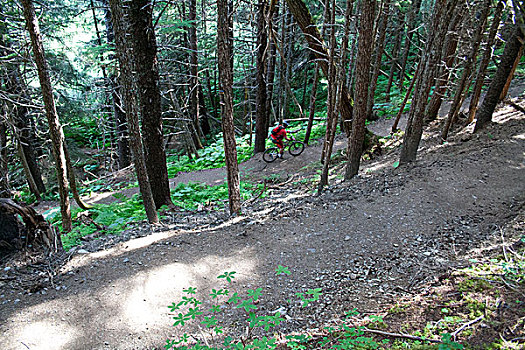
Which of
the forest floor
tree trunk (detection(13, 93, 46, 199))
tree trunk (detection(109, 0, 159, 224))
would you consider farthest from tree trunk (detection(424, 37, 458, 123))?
tree trunk (detection(13, 93, 46, 199))

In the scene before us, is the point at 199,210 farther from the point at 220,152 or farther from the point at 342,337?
the point at 220,152

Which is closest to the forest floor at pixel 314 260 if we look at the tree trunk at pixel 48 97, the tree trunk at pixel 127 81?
the tree trunk at pixel 127 81

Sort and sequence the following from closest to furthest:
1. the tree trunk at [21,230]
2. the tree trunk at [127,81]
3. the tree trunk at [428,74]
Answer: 1. the tree trunk at [21,230]
2. the tree trunk at [127,81]
3. the tree trunk at [428,74]

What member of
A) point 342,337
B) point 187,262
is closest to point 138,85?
point 187,262

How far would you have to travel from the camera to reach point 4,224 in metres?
4.80

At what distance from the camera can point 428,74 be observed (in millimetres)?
6805

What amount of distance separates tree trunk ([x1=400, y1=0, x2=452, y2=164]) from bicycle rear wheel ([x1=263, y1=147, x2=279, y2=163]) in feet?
20.1

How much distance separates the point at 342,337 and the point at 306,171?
28.3 feet

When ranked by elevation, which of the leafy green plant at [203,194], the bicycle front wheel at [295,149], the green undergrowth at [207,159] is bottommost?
the green undergrowth at [207,159]

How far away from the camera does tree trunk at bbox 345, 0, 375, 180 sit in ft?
21.6

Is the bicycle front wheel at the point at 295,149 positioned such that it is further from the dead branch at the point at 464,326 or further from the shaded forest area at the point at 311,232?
the dead branch at the point at 464,326

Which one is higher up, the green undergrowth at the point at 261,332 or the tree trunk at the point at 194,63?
the tree trunk at the point at 194,63

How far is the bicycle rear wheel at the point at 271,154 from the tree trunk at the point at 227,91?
6.61 metres

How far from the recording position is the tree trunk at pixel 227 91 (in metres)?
5.38
